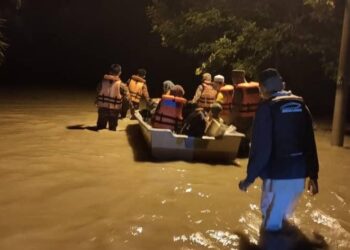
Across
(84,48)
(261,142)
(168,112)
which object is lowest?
(168,112)

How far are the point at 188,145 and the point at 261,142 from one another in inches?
158

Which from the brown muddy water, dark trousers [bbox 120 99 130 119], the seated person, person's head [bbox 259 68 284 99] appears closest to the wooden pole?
the brown muddy water

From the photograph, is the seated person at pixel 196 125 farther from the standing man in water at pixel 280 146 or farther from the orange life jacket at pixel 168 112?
the standing man in water at pixel 280 146

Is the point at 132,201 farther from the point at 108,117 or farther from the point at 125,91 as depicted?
the point at 125,91

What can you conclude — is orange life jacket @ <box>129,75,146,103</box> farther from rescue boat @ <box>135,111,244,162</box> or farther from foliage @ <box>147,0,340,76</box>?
rescue boat @ <box>135,111,244,162</box>

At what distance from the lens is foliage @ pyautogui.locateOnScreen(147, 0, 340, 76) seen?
1448 cm

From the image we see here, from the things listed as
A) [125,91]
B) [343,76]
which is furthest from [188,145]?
[343,76]

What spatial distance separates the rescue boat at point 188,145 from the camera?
31.7 feet

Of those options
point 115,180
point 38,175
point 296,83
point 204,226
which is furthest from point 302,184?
point 296,83

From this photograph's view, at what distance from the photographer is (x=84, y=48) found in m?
40.8

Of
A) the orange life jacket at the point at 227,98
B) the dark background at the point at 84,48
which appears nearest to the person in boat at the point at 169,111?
the orange life jacket at the point at 227,98

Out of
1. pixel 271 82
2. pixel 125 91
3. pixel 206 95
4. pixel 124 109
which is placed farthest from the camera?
pixel 124 109

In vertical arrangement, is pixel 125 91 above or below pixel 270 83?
below

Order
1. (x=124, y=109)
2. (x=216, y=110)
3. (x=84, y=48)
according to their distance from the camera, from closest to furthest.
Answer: (x=216, y=110)
(x=124, y=109)
(x=84, y=48)
